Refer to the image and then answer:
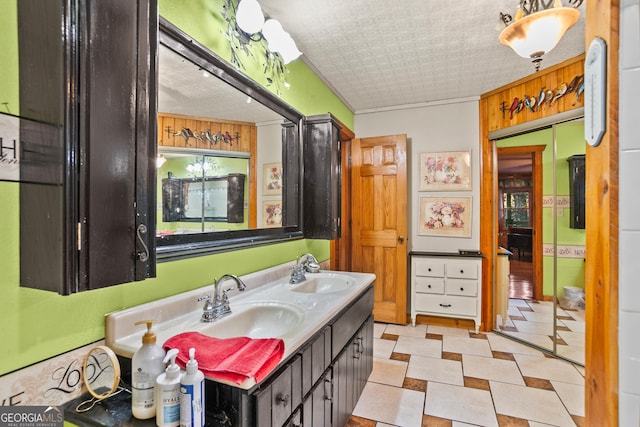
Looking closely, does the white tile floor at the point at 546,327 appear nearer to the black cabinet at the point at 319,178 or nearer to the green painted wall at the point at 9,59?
the black cabinet at the point at 319,178

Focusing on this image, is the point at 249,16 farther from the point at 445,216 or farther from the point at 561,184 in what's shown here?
the point at 561,184

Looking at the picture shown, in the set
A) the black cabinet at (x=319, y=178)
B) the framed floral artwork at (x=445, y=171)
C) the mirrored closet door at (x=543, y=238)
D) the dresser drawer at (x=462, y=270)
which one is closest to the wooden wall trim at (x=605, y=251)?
the black cabinet at (x=319, y=178)

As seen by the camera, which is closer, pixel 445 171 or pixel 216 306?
pixel 216 306

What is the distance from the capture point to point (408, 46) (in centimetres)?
248

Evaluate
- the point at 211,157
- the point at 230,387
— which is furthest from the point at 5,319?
the point at 211,157

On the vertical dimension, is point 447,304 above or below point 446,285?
below

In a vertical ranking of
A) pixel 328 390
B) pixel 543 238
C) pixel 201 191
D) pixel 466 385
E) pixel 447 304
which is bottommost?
pixel 466 385

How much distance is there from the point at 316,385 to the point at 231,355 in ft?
2.05

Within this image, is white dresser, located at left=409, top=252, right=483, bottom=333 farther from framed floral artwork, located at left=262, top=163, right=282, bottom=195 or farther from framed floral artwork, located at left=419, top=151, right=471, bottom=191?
framed floral artwork, located at left=262, top=163, right=282, bottom=195

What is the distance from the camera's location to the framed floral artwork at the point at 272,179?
6.78 feet

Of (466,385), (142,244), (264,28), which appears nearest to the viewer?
(142,244)

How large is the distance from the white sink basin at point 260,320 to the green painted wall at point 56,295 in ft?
0.82

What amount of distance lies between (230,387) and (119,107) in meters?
0.86

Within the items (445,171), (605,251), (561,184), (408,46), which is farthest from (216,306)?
(561,184)
